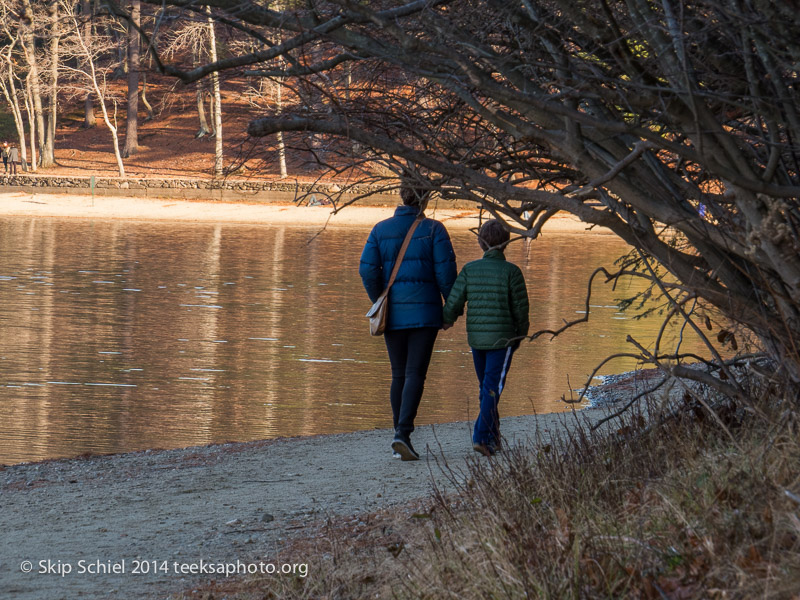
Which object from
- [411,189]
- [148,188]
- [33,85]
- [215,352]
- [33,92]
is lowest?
[215,352]

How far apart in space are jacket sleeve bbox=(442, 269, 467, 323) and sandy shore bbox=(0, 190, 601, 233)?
106 ft

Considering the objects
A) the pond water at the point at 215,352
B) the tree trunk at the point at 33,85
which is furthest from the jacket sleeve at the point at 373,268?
the tree trunk at the point at 33,85

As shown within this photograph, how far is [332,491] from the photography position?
6.96 m

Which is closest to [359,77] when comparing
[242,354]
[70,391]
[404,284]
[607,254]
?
[404,284]

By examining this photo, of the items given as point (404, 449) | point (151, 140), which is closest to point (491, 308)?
point (404, 449)

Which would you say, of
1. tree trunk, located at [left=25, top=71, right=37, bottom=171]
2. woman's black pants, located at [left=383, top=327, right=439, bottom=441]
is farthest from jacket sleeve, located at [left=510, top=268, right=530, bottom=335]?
tree trunk, located at [left=25, top=71, right=37, bottom=171]

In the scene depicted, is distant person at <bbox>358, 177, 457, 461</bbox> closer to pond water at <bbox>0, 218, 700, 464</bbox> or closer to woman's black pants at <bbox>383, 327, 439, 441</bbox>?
woman's black pants at <bbox>383, 327, 439, 441</bbox>

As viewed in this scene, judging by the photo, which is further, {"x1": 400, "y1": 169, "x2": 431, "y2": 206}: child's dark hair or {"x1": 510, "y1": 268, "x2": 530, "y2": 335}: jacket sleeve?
{"x1": 510, "y1": 268, "x2": 530, "y2": 335}: jacket sleeve

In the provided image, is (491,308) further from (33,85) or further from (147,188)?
(33,85)

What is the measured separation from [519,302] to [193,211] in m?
36.4

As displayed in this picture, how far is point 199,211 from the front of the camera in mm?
42469

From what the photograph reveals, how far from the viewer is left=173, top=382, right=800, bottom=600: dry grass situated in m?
3.78

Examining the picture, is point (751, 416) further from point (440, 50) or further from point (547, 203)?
point (440, 50)

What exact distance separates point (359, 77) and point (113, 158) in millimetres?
53044
